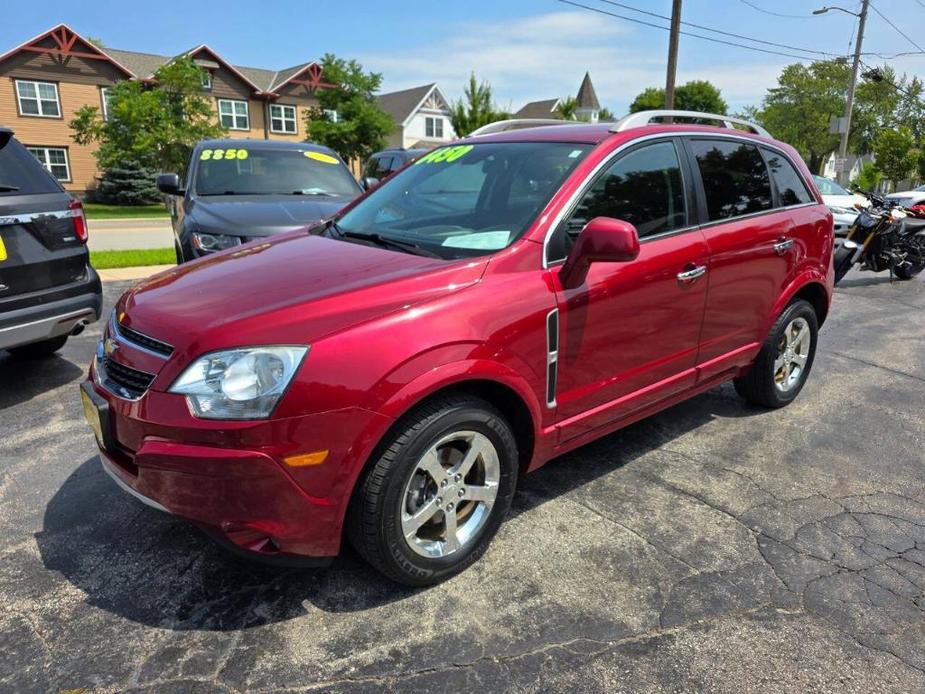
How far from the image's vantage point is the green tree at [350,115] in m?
35.2

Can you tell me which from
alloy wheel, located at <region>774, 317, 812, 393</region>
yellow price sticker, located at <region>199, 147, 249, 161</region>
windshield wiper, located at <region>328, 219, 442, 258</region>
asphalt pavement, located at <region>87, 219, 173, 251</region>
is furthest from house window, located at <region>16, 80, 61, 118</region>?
alloy wheel, located at <region>774, 317, 812, 393</region>

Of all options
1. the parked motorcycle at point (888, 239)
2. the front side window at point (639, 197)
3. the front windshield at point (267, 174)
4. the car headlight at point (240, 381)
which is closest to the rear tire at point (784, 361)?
the front side window at point (639, 197)

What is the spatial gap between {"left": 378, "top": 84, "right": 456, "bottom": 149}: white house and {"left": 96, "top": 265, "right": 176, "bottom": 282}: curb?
40.9 m

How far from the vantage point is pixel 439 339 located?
2.44 meters

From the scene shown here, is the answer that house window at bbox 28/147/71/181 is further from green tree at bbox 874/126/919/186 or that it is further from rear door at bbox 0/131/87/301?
green tree at bbox 874/126/919/186

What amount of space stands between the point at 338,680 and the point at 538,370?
1.37 meters

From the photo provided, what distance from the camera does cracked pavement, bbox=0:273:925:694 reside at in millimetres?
2266

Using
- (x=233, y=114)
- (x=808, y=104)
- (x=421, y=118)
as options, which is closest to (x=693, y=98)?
(x=808, y=104)

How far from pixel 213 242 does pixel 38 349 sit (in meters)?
1.64

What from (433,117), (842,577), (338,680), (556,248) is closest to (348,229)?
(556,248)

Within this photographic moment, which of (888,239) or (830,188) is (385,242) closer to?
(888,239)

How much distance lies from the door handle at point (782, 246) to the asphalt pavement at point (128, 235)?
1074cm

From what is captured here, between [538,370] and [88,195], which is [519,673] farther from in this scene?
[88,195]

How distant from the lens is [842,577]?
2.79m
